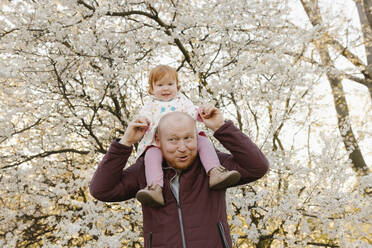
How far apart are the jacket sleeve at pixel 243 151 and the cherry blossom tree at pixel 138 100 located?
8.13 ft

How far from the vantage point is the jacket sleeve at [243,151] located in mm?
1685

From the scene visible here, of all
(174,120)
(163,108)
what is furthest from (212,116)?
(163,108)

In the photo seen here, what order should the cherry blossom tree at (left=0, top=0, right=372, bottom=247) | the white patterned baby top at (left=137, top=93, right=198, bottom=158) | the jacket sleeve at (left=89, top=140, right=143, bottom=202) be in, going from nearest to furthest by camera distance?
the jacket sleeve at (left=89, top=140, right=143, bottom=202)
the white patterned baby top at (left=137, top=93, right=198, bottom=158)
the cherry blossom tree at (left=0, top=0, right=372, bottom=247)

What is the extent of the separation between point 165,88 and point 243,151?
80cm

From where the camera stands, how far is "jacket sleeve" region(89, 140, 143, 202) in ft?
5.49

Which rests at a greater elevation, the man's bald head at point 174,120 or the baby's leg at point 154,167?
the man's bald head at point 174,120

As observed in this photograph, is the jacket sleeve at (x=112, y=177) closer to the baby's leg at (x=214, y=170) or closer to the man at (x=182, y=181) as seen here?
the man at (x=182, y=181)

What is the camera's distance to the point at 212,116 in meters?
1.79

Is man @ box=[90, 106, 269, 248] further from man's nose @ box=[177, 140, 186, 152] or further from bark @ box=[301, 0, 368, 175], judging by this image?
bark @ box=[301, 0, 368, 175]

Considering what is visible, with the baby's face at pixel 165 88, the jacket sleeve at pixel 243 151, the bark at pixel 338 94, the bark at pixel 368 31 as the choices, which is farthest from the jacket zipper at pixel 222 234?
the bark at pixel 368 31

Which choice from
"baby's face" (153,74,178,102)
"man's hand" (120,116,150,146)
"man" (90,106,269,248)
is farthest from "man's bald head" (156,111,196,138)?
"baby's face" (153,74,178,102)

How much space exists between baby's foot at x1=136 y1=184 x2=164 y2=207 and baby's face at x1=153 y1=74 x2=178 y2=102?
0.79 m

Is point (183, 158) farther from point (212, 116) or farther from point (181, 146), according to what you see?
point (212, 116)

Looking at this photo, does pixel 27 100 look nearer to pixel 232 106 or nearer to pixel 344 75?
pixel 232 106
